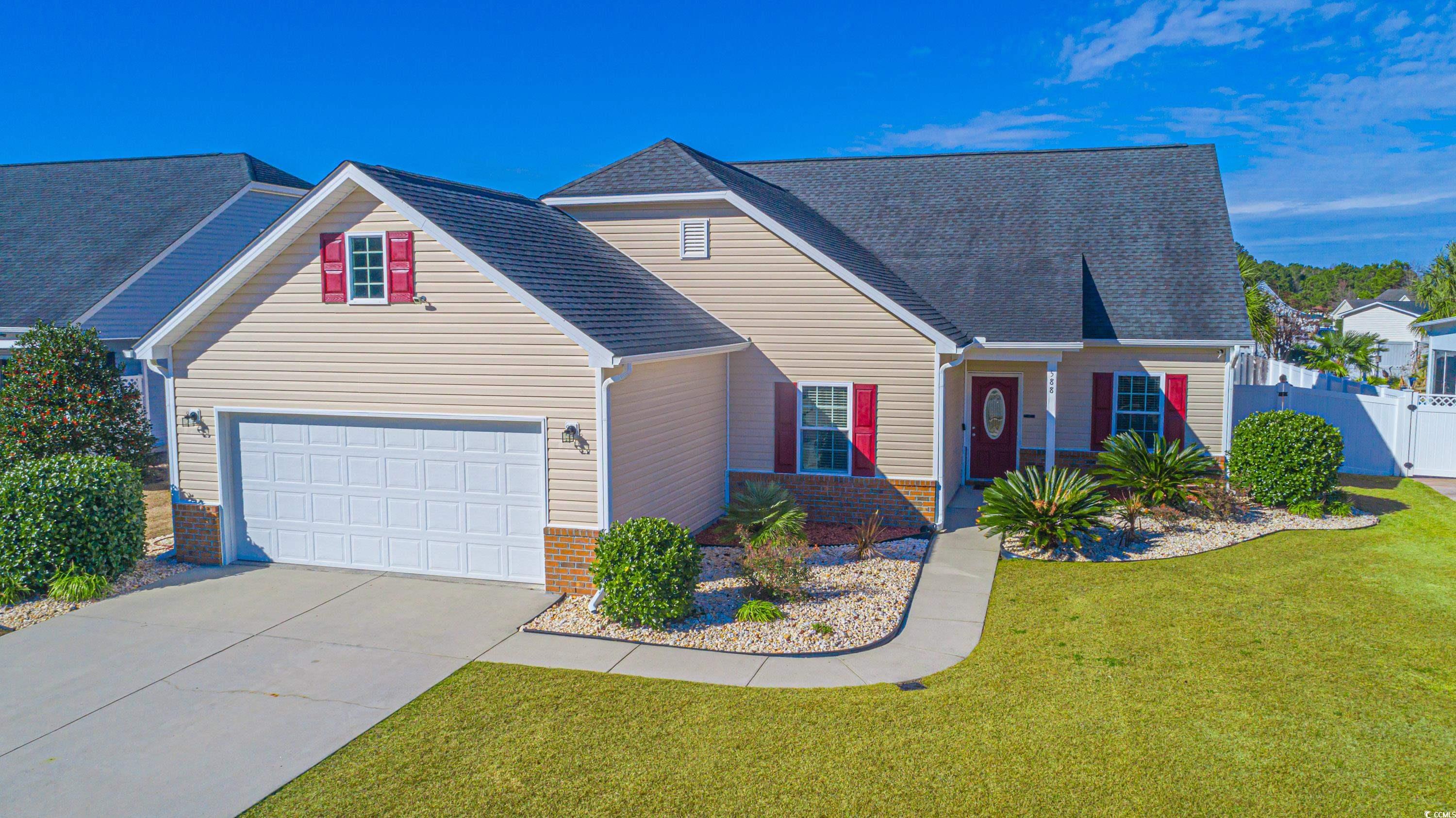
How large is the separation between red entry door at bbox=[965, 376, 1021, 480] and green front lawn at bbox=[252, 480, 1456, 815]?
23.7 ft

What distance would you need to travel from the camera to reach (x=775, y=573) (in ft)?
34.8

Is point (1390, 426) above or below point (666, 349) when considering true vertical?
below

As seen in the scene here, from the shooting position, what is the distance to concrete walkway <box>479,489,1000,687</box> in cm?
861

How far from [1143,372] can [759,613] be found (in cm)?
1029

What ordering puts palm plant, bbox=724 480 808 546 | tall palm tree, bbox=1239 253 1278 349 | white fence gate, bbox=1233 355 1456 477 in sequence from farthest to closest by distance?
tall palm tree, bbox=1239 253 1278 349 → white fence gate, bbox=1233 355 1456 477 → palm plant, bbox=724 480 808 546

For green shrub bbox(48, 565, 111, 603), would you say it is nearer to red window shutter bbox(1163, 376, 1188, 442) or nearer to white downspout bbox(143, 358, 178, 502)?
white downspout bbox(143, 358, 178, 502)

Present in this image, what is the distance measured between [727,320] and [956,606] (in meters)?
6.30

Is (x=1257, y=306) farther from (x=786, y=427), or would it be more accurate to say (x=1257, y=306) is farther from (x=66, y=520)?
(x=66, y=520)

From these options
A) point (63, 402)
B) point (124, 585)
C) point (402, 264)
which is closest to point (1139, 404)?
point (402, 264)

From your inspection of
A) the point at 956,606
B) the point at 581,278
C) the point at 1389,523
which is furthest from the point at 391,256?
the point at 1389,523

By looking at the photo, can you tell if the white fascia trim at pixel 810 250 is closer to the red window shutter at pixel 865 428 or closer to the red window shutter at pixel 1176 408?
the red window shutter at pixel 865 428

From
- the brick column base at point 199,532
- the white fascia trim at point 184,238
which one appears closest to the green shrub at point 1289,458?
the brick column base at point 199,532

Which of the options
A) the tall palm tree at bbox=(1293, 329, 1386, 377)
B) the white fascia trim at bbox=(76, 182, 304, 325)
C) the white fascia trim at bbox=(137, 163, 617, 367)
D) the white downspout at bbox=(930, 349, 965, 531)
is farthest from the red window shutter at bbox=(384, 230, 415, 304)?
the tall palm tree at bbox=(1293, 329, 1386, 377)

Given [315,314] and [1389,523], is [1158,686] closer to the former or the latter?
[1389,523]
